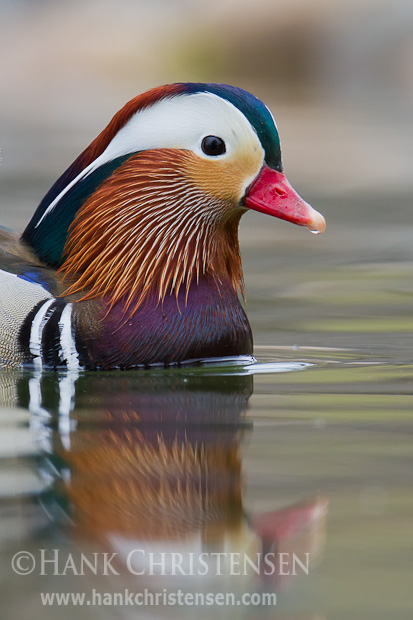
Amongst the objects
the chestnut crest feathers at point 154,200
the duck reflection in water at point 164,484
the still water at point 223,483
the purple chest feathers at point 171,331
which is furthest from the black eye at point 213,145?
the duck reflection in water at point 164,484

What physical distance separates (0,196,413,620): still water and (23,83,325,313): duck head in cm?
46

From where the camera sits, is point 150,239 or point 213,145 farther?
point 150,239

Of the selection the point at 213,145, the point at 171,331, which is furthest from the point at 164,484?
the point at 213,145

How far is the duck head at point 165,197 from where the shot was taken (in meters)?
4.82

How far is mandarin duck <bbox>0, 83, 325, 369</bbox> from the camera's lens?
4.77 m

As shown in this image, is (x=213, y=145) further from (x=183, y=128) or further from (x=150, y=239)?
(x=150, y=239)

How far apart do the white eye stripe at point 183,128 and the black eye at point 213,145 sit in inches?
0.6

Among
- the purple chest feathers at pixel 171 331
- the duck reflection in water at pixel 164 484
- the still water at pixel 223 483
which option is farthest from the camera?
the purple chest feathers at pixel 171 331

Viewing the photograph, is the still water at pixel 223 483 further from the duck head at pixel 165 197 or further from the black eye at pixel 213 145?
the black eye at pixel 213 145

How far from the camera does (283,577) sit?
2605mm

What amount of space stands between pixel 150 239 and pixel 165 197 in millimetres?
184

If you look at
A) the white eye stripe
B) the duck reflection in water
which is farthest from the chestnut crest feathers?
the duck reflection in water

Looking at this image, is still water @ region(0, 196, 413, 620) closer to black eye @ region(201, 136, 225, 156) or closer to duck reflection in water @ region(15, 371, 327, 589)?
duck reflection in water @ region(15, 371, 327, 589)

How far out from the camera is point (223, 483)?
10.5ft
